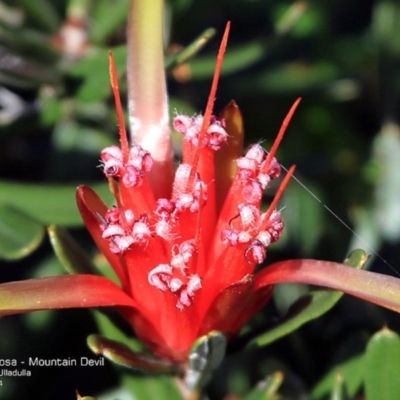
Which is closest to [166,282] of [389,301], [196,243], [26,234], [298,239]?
[196,243]

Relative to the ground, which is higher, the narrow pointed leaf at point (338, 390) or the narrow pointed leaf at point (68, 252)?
the narrow pointed leaf at point (68, 252)

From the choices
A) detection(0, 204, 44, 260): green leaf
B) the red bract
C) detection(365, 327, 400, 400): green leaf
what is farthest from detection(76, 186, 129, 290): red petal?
detection(365, 327, 400, 400): green leaf

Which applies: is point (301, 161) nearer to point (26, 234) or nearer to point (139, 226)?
point (26, 234)

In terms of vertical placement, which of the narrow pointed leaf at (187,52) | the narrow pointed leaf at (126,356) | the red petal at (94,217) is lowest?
the narrow pointed leaf at (126,356)

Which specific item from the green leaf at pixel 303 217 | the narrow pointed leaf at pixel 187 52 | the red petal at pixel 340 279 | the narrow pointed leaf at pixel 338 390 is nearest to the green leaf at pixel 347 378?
the narrow pointed leaf at pixel 338 390

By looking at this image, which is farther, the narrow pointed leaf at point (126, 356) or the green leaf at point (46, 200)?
the green leaf at point (46, 200)

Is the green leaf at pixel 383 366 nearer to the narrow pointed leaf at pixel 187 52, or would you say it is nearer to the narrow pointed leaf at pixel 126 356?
the narrow pointed leaf at pixel 126 356
